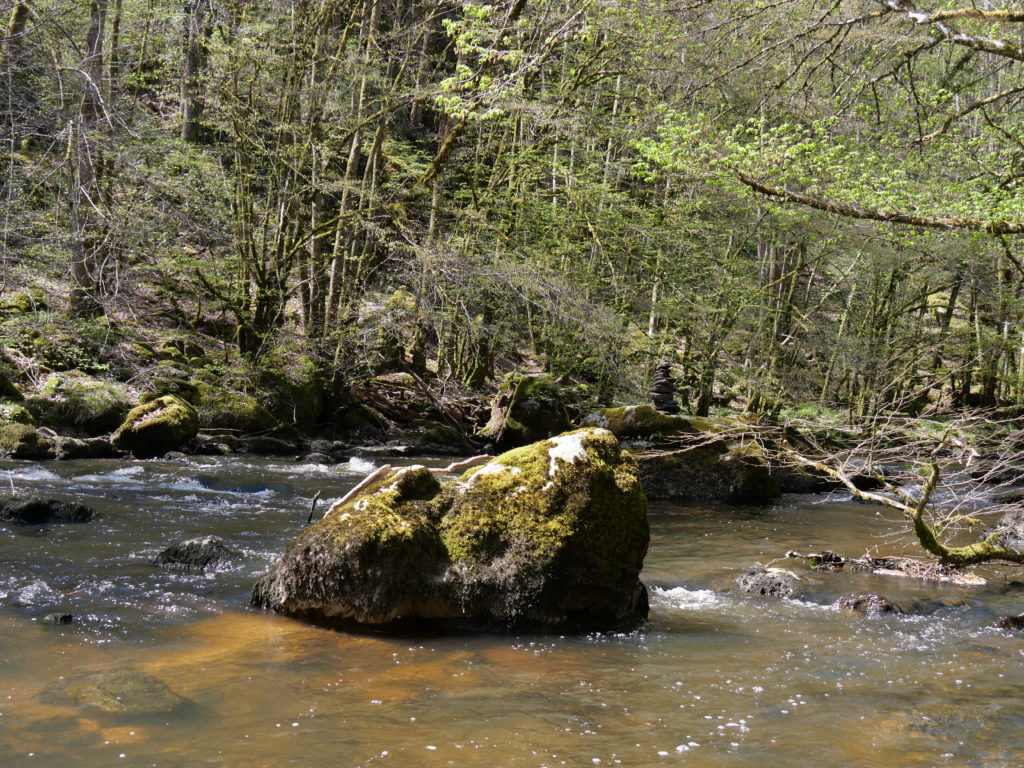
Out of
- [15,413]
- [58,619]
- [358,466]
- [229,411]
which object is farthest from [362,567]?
[229,411]

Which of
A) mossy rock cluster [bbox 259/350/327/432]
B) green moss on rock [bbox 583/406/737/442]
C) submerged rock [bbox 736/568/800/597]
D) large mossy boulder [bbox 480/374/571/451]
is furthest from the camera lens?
large mossy boulder [bbox 480/374/571/451]

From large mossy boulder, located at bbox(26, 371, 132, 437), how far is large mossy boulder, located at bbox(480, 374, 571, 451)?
709 cm

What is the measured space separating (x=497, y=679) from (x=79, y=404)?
11.1 m

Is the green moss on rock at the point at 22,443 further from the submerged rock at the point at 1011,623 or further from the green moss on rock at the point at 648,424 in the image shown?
the submerged rock at the point at 1011,623

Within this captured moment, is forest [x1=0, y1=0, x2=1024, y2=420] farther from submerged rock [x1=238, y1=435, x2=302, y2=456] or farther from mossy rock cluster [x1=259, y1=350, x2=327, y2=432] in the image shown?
submerged rock [x1=238, y1=435, x2=302, y2=456]

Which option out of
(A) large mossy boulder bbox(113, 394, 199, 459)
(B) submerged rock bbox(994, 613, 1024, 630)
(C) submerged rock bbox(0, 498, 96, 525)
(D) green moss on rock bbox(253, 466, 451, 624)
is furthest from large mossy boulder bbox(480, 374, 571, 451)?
(D) green moss on rock bbox(253, 466, 451, 624)

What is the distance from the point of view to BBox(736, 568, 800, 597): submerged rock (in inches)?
279

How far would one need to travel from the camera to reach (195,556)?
6.64m

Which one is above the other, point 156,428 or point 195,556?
point 156,428

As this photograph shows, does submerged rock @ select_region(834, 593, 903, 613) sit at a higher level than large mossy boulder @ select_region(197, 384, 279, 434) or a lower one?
lower

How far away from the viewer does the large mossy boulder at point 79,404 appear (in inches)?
505

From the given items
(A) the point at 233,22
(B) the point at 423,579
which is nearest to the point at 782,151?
(B) the point at 423,579

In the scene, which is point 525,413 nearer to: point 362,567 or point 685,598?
point 685,598

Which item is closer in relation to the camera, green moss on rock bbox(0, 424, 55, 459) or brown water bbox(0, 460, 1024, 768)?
brown water bbox(0, 460, 1024, 768)
